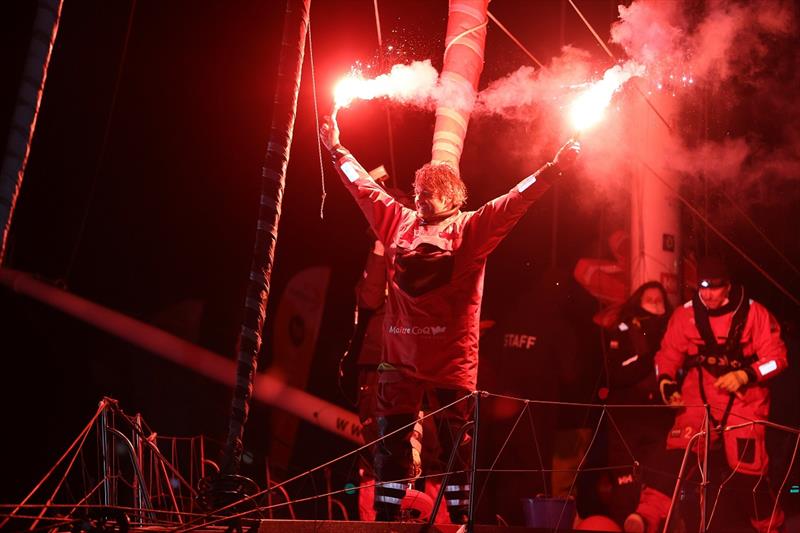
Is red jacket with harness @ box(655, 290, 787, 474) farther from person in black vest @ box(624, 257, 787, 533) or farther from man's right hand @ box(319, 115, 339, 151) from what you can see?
man's right hand @ box(319, 115, 339, 151)

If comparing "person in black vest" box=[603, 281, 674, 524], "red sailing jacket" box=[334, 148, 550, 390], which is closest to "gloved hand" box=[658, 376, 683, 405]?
"person in black vest" box=[603, 281, 674, 524]

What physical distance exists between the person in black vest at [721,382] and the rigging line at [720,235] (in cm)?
172

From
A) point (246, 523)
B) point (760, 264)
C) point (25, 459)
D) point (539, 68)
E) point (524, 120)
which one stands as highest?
point (539, 68)

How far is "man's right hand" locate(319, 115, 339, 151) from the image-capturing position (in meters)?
5.71

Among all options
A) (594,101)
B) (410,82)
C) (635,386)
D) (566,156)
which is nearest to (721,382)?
(635,386)

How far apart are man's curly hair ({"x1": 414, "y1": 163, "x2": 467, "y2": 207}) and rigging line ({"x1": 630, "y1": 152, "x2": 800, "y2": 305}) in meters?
4.63

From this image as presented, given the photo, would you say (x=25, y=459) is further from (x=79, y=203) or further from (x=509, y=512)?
(x=509, y=512)

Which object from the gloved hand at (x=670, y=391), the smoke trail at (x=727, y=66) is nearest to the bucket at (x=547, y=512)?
the gloved hand at (x=670, y=391)

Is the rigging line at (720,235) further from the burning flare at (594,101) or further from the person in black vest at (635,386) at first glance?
the burning flare at (594,101)

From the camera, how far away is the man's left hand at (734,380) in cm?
688

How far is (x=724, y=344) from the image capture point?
23.9 ft

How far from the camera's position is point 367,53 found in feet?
29.0

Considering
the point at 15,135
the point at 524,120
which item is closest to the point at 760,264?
the point at 524,120

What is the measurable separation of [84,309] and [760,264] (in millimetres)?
9797
